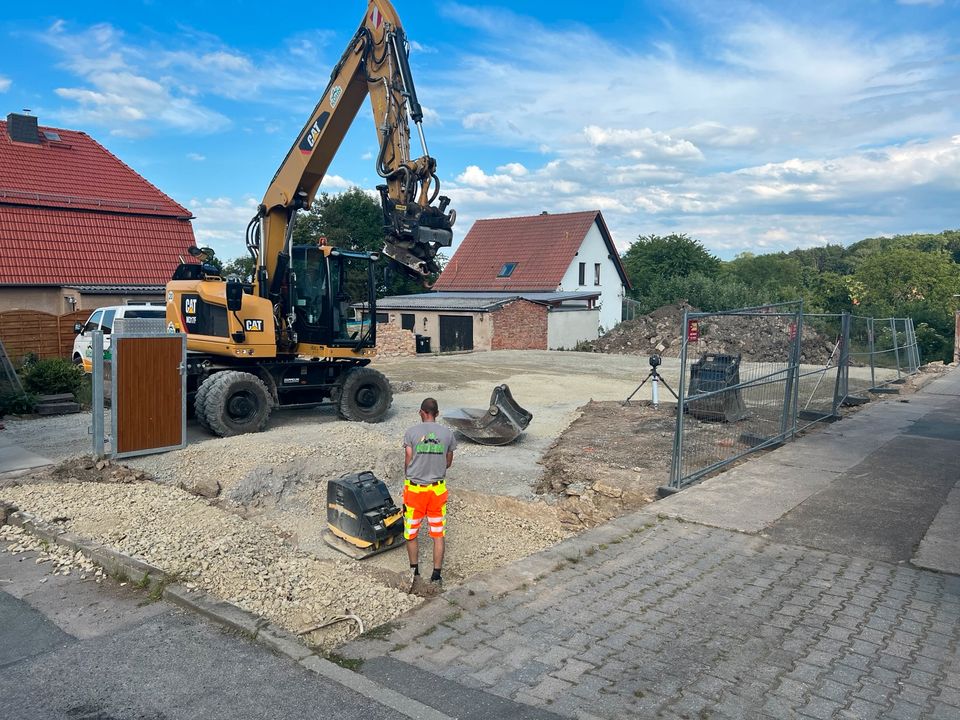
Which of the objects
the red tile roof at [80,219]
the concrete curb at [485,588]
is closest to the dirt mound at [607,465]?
the concrete curb at [485,588]

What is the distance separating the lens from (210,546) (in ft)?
20.8

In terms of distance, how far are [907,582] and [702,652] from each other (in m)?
2.26

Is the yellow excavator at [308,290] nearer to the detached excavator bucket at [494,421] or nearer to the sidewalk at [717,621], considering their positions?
the detached excavator bucket at [494,421]

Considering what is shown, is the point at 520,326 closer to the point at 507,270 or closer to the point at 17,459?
the point at 507,270

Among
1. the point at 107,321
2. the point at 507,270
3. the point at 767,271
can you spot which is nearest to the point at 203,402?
the point at 107,321

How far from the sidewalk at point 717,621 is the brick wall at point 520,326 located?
26091mm

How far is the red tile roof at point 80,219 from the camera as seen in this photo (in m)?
21.2

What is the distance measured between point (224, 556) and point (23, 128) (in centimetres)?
2484

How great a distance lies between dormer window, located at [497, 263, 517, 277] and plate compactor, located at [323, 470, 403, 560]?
35.6m

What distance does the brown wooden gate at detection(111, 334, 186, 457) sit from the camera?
31.7ft

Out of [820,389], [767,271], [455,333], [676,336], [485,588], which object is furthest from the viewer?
[767,271]

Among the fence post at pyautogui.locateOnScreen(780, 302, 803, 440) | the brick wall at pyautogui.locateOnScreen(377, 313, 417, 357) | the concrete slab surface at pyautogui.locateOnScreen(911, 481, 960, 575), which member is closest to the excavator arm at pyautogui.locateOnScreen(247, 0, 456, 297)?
the fence post at pyautogui.locateOnScreen(780, 302, 803, 440)

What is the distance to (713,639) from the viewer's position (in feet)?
15.3

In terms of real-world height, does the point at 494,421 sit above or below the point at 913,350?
below
